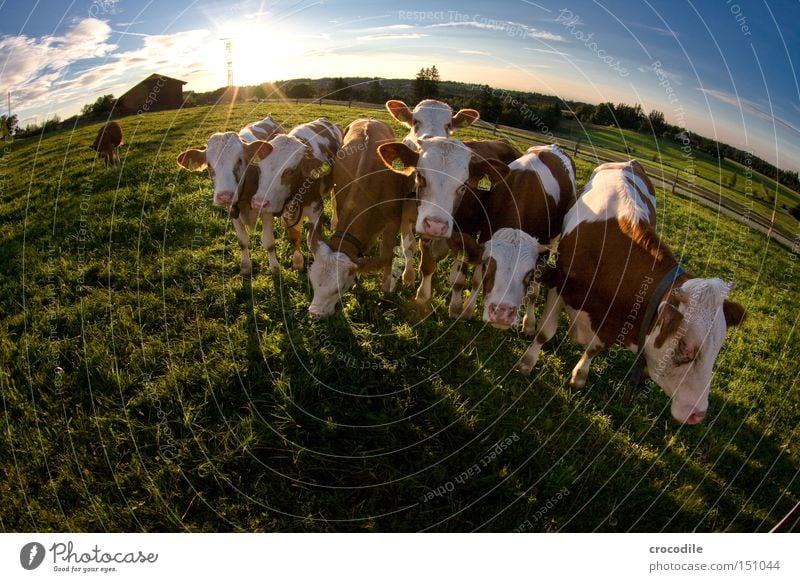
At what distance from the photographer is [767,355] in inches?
265

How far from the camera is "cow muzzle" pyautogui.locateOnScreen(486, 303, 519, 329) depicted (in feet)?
13.4

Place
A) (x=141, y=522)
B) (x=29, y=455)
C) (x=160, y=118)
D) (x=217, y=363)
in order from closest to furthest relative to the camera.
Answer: (x=141, y=522), (x=29, y=455), (x=217, y=363), (x=160, y=118)

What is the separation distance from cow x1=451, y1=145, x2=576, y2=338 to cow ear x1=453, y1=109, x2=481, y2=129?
127cm

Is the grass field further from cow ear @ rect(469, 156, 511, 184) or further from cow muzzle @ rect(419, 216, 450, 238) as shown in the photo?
cow ear @ rect(469, 156, 511, 184)

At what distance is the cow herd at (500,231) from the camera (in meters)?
3.67

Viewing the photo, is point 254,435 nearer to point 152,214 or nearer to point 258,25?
point 258,25

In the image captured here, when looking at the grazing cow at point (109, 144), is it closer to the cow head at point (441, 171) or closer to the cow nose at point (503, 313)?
the cow head at point (441, 171)

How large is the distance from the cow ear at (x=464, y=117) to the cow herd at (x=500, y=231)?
0.08ft

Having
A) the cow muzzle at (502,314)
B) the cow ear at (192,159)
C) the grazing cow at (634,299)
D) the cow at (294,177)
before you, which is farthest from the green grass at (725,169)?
the cow ear at (192,159)

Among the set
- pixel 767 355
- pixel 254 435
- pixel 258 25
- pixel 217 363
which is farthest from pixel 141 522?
pixel 767 355

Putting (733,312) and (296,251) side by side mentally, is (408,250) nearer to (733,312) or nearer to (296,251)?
(296,251)
